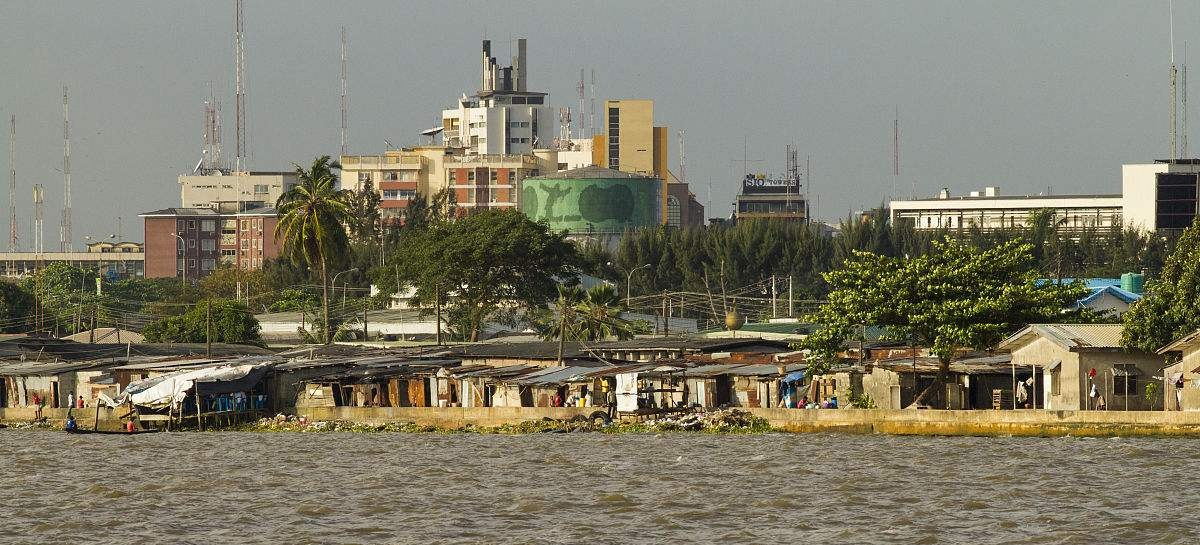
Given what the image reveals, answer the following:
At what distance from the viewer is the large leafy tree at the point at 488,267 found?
106000 mm

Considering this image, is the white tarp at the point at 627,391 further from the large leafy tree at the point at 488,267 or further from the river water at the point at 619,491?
the large leafy tree at the point at 488,267

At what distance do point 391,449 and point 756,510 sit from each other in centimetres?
1750

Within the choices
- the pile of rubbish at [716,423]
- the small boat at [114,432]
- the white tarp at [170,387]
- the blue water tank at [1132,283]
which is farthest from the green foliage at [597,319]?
the blue water tank at [1132,283]

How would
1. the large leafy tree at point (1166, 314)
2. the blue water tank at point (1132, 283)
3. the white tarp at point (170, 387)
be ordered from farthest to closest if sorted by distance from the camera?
the blue water tank at point (1132, 283) < the white tarp at point (170, 387) < the large leafy tree at point (1166, 314)

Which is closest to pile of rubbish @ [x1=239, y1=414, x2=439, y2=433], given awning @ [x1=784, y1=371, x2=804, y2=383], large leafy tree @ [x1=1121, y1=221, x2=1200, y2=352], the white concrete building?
awning @ [x1=784, y1=371, x2=804, y2=383]

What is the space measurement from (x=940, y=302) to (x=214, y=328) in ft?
175

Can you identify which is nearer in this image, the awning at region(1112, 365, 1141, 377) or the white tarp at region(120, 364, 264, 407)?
the awning at region(1112, 365, 1141, 377)

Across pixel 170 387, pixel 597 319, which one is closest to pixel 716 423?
pixel 170 387

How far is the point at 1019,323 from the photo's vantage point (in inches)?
2240

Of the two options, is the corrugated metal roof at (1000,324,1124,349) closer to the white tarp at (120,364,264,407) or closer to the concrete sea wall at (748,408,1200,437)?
the concrete sea wall at (748,408,1200,437)

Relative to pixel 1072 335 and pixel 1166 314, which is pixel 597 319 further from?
pixel 1166 314

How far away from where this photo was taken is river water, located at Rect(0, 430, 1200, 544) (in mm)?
35094

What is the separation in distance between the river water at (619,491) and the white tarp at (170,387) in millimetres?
7068

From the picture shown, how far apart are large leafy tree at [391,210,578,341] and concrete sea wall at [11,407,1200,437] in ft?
141
